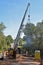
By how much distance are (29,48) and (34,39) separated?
15.0ft

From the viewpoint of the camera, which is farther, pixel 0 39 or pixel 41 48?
pixel 0 39

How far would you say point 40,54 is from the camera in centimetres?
3244

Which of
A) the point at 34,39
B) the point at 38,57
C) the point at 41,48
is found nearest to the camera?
the point at 38,57

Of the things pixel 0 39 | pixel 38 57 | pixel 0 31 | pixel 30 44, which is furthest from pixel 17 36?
pixel 0 31

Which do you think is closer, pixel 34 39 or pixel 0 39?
pixel 34 39

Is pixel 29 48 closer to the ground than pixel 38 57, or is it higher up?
higher up

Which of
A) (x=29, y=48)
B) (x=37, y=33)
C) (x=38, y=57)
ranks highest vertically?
(x=37, y=33)

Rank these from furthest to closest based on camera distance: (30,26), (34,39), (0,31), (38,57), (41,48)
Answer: (0,31) → (30,26) → (34,39) → (41,48) → (38,57)

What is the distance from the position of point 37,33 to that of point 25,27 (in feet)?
22.8

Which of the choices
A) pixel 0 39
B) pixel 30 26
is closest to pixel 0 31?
pixel 0 39

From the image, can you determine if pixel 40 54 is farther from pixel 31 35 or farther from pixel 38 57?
pixel 31 35

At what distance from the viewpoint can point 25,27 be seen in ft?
153

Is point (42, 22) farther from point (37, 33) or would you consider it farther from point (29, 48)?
point (29, 48)

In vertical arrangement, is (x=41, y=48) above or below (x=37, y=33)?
below
